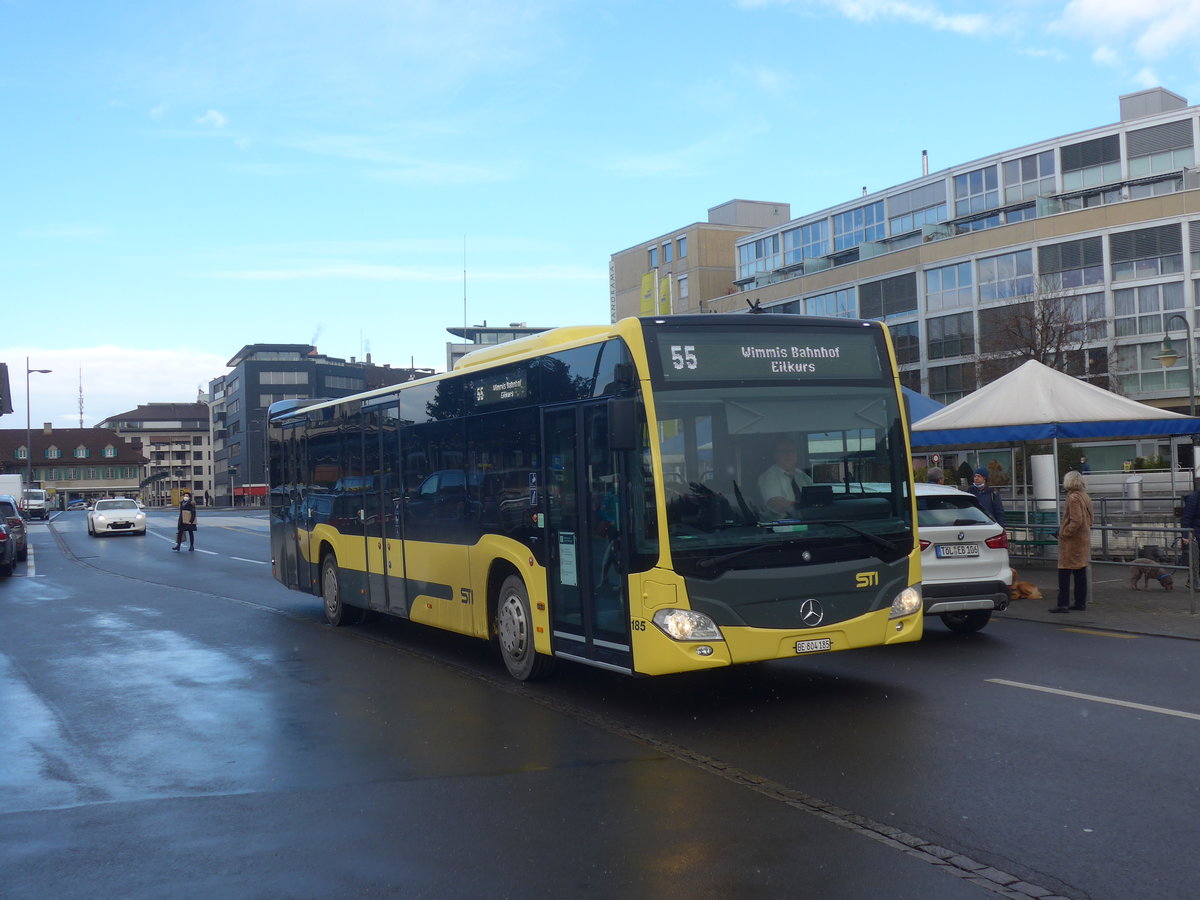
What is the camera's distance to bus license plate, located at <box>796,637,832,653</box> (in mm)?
8055

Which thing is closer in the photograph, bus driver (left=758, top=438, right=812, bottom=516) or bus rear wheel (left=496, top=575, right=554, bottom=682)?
bus driver (left=758, top=438, right=812, bottom=516)

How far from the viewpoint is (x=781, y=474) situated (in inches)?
321

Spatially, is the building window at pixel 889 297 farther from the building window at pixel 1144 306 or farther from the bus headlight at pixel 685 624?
the bus headlight at pixel 685 624

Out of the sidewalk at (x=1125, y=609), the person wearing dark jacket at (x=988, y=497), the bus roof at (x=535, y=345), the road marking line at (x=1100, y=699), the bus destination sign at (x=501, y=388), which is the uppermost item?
the bus roof at (x=535, y=345)

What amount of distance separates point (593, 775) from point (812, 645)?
7.12ft

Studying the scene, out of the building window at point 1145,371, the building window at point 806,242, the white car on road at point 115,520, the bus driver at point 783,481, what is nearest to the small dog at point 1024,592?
the bus driver at point 783,481

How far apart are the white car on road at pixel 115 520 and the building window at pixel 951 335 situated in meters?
40.1

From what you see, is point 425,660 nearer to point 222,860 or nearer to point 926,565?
point 926,565

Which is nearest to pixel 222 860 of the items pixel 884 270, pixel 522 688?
pixel 522 688

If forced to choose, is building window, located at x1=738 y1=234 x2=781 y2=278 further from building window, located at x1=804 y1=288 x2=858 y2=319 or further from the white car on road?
the white car on road

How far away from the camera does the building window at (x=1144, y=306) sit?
5244cm

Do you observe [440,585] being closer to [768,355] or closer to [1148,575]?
[768,355]

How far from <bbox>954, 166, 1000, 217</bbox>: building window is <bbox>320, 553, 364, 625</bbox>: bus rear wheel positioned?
53155 millimetres

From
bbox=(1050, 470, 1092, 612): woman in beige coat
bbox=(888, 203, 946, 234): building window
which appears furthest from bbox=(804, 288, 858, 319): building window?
bbox=(1050, 470, 1092, 612): woman in beige coat
